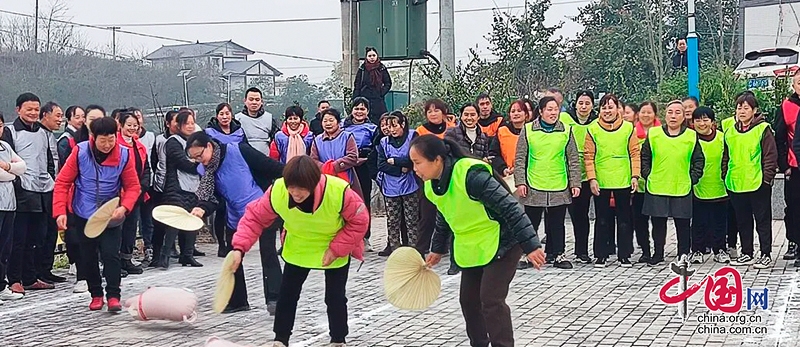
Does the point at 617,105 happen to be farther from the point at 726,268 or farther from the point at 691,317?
the point at 691,317

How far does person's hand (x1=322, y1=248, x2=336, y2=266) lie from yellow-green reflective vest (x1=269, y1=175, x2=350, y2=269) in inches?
1.1

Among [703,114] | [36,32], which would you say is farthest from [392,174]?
[36,32]

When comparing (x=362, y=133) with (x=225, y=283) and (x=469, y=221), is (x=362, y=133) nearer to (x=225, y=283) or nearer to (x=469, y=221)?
(x=225, y=283)

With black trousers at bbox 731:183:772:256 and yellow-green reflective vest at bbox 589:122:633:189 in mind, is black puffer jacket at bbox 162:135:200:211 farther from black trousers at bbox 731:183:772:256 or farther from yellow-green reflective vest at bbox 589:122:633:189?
black trousers at bbox 731:183:772:256

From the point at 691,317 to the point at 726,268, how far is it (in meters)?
2.42

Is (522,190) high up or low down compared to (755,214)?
up

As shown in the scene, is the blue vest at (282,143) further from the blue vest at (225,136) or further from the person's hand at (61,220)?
the person's hand at (61,220)

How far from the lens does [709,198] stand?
10805 mm

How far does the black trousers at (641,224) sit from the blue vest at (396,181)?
241cm

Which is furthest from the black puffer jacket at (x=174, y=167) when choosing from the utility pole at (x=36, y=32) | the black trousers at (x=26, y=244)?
the utility pole at (x=36, y=32)

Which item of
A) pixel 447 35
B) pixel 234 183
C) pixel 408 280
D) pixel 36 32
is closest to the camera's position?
pixel 408 280

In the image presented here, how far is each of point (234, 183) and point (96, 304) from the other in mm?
1753

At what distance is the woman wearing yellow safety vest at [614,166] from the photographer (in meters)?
10.8

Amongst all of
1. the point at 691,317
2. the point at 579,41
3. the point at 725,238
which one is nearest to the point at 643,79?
the point at 579,41
